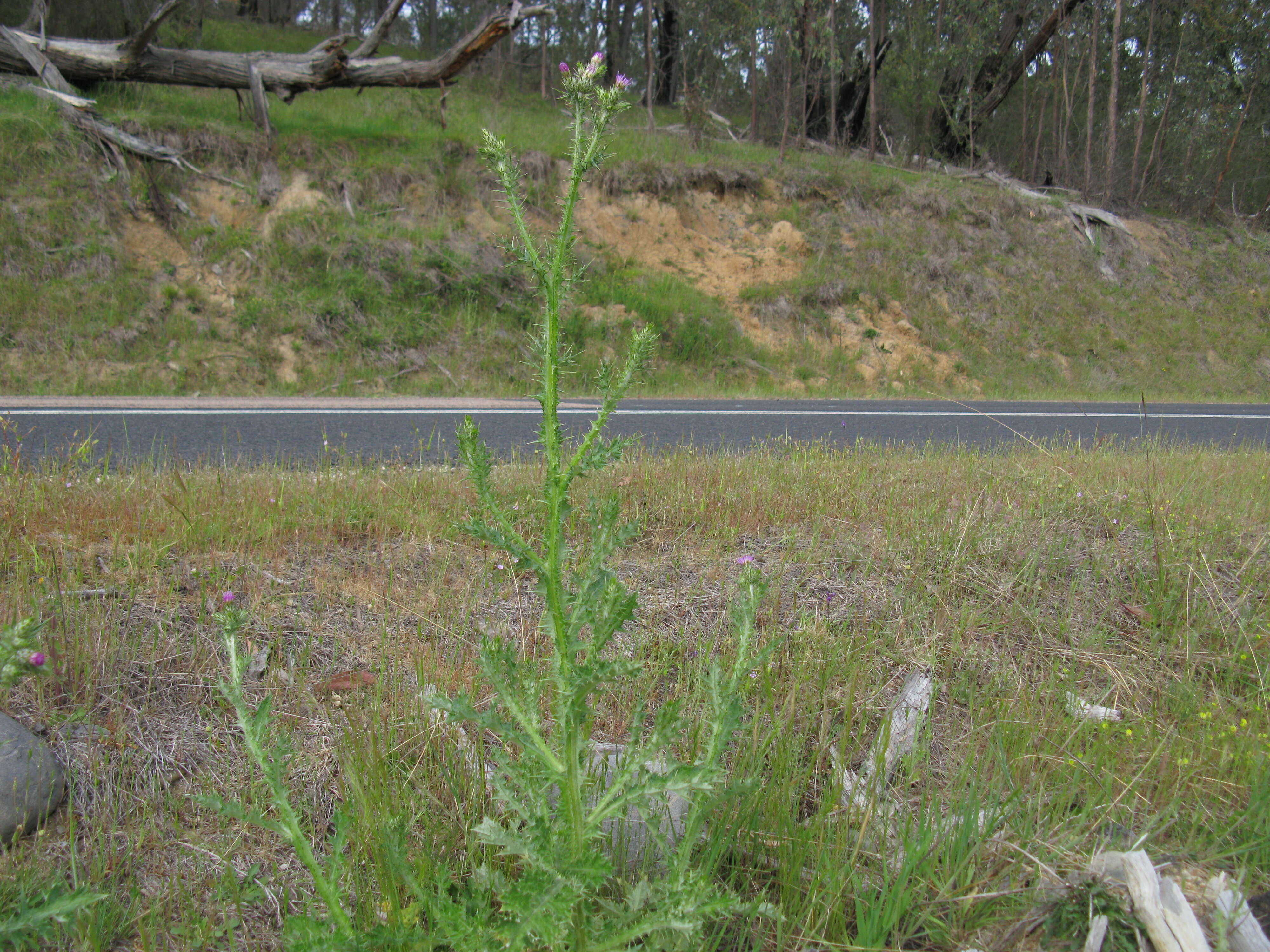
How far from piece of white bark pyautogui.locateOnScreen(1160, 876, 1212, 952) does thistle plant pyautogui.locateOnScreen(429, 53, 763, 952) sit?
892 millimetres

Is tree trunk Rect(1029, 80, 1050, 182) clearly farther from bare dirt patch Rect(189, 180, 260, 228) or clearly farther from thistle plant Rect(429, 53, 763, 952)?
thistle plant Rect(429, 53, 763, 952)

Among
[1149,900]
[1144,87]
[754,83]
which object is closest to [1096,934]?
[1149,900]

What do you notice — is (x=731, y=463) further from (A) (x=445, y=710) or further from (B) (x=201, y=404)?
(B) (x=201, y=404)

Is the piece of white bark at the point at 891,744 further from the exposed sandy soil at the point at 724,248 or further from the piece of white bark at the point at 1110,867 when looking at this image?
the exposed sandy soil at the point at 724,248

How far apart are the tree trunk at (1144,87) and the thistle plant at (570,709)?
23.8 metres

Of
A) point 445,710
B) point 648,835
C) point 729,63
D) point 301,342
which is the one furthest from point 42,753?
point 729,63

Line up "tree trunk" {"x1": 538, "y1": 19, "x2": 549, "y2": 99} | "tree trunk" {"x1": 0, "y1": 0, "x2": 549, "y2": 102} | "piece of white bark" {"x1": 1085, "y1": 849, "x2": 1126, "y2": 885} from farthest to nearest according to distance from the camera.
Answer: "tree trunk" {"x1": 538, "y1": 19, "x2": 549, "y2": 99}, "tree trunk" {"x1": 0, "y1": 0, "x2": 549, "y2": 102}, "piece of white bark" {"x1": 1085, "y1": 849, "x2": 1126, "y2": 885}

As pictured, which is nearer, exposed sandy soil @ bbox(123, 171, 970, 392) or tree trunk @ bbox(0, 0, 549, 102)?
exposed sandy soil @ bbox(123, 171, 970, 392)

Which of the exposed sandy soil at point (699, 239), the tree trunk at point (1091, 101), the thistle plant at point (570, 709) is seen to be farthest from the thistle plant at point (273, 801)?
the tree trunk at point (1091, 101)

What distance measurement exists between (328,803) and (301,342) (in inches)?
388

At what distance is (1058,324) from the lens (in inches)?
650

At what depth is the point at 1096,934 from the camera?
1642mm

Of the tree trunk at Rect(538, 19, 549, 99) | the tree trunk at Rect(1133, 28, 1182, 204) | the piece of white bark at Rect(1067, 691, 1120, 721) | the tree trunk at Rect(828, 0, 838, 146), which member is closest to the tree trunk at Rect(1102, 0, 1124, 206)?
the tree trunk at Rect(1133, 28, 1182, 204)

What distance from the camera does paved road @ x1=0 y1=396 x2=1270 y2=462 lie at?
20.0ft
